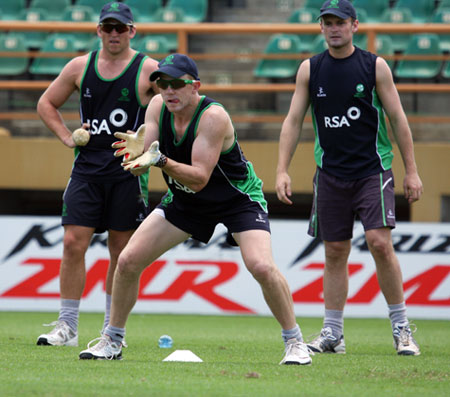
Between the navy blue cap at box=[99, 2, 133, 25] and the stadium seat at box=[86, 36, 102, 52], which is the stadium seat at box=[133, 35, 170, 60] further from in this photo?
the navy blue cap at box=[99, 2, 133, 25]

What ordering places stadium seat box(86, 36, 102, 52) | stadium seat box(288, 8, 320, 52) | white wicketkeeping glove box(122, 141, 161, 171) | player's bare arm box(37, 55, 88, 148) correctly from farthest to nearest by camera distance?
1. stadium seat box(288, 8, 320, 52)
2. stadium seat box(86, 36, 102, 52)
3. player's bare arm box(37, 55, 88, 148)
4. white wicketkeeping glove box(122, 141, 161, 171)

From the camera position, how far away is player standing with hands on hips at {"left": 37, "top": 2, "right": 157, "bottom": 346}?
21.4ft

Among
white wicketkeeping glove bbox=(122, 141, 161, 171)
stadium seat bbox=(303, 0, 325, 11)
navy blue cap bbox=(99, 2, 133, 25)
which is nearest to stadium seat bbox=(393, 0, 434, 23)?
stadium seat bbox=(303, 0, 325, 11)

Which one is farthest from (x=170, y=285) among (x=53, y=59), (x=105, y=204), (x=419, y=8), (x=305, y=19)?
(x=419, y=8)

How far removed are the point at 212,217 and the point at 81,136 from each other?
1427mm

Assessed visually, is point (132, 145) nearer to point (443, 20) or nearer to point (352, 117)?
point (352, 117)

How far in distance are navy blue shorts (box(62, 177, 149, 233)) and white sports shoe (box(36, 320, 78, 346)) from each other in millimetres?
708

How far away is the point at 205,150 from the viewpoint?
17.1 feet

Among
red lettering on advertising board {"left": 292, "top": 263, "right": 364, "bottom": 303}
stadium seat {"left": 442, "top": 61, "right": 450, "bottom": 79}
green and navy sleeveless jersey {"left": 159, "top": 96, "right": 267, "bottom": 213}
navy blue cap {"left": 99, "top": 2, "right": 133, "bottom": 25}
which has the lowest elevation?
red lettering on advertising board {"left": 292, "top": 263, "right": 364, "bottom": 303}

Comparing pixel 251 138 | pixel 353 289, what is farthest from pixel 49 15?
pixel 353 289

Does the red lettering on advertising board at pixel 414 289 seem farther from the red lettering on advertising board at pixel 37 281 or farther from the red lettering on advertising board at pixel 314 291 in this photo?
the red lettering on advertising board at pixel 37 281

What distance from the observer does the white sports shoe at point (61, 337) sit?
6375mm

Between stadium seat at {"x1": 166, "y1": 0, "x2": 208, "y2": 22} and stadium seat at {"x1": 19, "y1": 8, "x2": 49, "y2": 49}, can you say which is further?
stadium seat at {"x1": 166, "y1": 0, "x2": 208, "y2": 22}

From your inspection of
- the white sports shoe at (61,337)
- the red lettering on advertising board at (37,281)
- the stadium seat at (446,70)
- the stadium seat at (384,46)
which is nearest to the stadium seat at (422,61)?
the stadium seat at (446,70)
